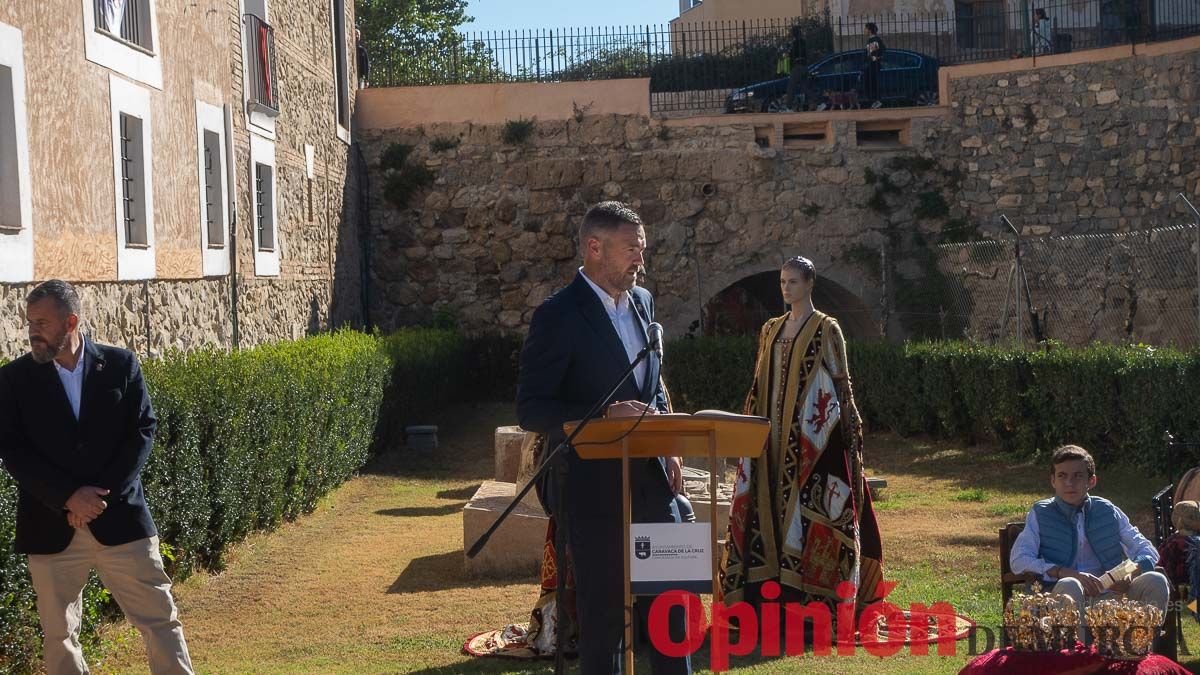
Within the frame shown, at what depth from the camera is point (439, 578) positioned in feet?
29.3

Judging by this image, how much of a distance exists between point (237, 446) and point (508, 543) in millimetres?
2219

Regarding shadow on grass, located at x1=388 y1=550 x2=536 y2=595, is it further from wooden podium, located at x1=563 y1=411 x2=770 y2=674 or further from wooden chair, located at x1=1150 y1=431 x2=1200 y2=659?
wooden podium, located at x1=563 y1=411 x2=770 y2=674

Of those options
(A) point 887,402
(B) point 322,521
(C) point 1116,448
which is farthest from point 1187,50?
(B) point 322,521

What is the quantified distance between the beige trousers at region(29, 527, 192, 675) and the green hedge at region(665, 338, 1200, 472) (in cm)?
879

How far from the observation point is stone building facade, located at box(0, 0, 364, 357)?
8.61m

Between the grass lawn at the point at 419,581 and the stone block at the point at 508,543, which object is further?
the stone block at the point at 508,543

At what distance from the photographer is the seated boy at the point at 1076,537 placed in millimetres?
5688

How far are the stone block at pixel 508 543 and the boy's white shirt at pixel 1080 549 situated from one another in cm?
359

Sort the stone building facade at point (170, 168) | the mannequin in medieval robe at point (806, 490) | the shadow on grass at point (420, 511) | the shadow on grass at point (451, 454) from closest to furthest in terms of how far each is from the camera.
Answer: the mannequin in medieval robe at point (806, 490), the stone building facade at point (170, 168), the shadow on grass at point (420, 511), the shadow on grass at point (451, 454)

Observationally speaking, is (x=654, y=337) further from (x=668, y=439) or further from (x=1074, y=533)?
(x=1074, y=533)

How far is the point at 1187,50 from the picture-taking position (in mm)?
18906

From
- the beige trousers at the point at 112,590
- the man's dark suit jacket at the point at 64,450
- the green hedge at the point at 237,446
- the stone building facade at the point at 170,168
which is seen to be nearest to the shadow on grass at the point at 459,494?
the green hedge at the point at 237,446

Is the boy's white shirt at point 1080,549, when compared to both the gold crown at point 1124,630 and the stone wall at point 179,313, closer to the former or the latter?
the gold crown at point 1124,630

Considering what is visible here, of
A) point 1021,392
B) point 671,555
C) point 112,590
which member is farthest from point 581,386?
point 1021,392
